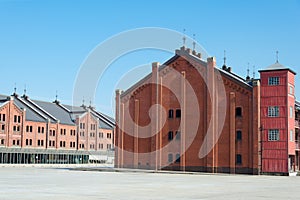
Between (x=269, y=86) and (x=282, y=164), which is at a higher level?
(x=269, y=86)

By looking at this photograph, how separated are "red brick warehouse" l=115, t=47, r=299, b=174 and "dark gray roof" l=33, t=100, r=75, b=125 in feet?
111

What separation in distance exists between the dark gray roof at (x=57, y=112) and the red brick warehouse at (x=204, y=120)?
33.9 meters

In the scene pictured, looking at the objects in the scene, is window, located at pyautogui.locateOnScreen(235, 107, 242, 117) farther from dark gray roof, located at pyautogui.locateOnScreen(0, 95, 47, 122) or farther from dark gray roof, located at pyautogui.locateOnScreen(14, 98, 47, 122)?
dark gray roof, located at pyautogui.locateOnScreen(14, 98, 47, 122)

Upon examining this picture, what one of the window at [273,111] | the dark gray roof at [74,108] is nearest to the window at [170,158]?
the window at [273,111]

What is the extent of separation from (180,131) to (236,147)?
7.32 metres

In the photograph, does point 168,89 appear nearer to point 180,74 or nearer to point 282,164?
point 180,74

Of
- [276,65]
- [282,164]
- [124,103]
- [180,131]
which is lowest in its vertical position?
[282,164]

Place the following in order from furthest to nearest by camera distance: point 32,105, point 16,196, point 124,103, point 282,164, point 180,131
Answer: point 32,105 → point 124,103 → point 180,131 → point 282,164 → point 16,196

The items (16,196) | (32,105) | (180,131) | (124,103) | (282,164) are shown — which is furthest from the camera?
(32,105)

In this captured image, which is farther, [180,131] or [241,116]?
[180,131]

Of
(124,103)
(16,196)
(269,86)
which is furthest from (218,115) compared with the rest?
(16,196)

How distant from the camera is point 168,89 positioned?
57688 millimetres

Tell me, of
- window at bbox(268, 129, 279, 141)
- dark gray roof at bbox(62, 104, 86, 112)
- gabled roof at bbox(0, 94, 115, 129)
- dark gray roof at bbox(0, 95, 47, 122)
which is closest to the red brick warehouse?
window at bbox(268, 129, 279, 141)

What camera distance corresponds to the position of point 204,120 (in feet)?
178
